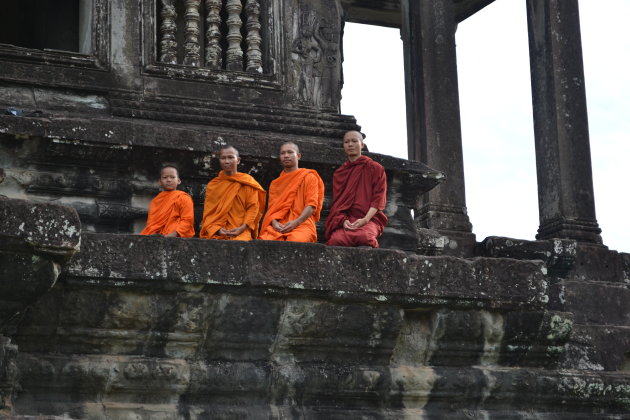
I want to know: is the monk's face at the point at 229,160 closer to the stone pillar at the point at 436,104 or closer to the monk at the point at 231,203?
the monk at the point at 231,203

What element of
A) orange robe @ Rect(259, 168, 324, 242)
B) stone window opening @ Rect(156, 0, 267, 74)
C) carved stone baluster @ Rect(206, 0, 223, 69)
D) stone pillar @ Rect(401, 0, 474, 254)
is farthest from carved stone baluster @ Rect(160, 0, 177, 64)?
stone pillar @ Rect(401, 0, 474, 254)

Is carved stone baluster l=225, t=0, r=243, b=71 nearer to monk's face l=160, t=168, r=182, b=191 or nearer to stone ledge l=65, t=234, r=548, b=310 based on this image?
monk's face l=160, t=168, r=182, b=191

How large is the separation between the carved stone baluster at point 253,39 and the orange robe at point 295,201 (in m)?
1.33

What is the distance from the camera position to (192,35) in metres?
9.98

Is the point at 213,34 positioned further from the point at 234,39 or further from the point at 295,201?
the point at 295,201

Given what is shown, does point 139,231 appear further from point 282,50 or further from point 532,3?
point 532,3

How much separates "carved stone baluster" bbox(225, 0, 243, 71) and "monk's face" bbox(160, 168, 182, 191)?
4.22ft

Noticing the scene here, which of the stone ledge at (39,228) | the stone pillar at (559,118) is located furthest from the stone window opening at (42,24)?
the stone pillar at (559,118)

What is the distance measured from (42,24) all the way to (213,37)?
4.05 m

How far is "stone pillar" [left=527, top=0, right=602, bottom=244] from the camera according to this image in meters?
15.9

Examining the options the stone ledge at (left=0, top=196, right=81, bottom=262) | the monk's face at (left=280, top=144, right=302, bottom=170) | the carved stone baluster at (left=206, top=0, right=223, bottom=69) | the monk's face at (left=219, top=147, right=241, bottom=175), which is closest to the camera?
the stone ledge at (left=0, top=196, right=81, bottom=262)

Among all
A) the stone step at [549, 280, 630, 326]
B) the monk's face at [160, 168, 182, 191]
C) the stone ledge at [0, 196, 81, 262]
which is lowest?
the stone step at [549, 280, 630, 326]

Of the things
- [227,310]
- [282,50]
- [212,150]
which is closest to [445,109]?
[282,50]

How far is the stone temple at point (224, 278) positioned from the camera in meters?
7.35
